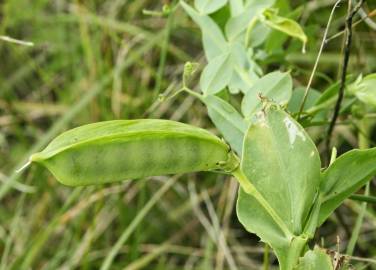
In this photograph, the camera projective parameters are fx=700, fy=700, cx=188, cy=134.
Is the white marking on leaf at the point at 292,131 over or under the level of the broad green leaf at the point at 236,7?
under

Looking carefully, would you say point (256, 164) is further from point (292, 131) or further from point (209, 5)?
point (209, 5)

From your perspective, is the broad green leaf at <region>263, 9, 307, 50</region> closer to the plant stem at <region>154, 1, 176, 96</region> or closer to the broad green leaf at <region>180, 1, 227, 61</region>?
the broad green leaf at <region>180, 1, 227, 61</region>

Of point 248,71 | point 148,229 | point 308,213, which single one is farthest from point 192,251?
point 308,213

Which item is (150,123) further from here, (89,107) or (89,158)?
(89,107)

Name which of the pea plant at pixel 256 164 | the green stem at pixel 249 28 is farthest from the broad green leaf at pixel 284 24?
the pea plant at pixel 256 164

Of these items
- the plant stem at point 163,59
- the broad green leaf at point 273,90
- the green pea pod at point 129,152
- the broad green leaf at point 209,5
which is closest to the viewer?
the green pea pod at point 129,152

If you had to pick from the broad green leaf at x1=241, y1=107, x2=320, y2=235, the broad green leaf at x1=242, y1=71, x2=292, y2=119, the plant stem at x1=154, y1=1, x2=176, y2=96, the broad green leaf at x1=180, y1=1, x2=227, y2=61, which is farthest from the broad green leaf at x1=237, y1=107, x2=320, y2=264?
the plant stem at x1=154, y1=1, x2=176, y2=96

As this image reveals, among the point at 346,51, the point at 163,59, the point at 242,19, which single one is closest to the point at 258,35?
the point at 242,19

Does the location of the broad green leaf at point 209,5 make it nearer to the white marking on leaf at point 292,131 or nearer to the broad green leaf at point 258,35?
the broad green leaf at point 258,35
